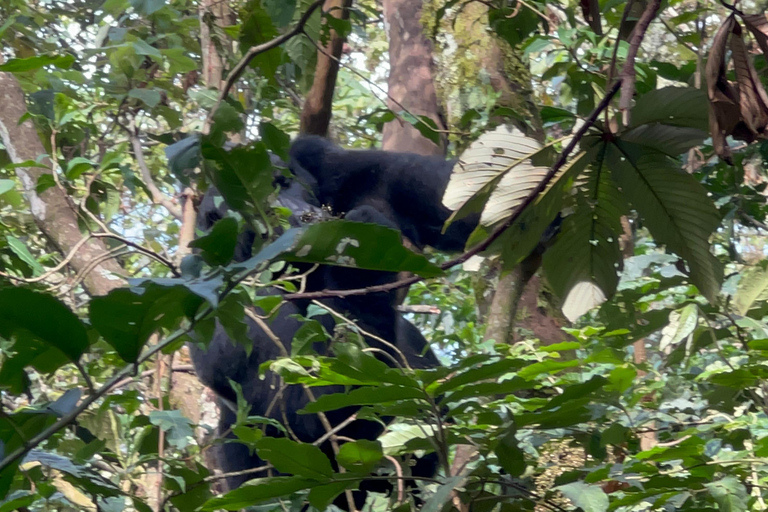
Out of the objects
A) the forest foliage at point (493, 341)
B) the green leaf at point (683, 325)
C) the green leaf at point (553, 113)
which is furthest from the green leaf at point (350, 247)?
the green leaf at point (683, 325)

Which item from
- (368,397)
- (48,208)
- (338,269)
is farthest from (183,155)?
(48,208)

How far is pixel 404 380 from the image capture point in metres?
0.88

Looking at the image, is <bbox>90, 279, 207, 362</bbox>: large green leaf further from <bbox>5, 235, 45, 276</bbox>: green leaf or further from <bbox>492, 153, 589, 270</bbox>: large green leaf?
<bbox>5, 235, 45, 276</bbox>: green leaf

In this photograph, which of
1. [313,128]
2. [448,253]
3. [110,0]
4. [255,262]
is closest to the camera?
[255,262]

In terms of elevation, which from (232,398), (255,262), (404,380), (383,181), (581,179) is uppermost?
(383,181)

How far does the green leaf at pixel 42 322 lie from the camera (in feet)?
2.17

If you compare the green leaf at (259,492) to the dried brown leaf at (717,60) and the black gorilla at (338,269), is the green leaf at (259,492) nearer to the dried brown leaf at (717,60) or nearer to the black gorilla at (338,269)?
the dried brown leaf at (717,60)

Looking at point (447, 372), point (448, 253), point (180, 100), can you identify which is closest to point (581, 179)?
point (447, 372)

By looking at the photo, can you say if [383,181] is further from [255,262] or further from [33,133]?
[255,262]

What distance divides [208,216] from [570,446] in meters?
1.48

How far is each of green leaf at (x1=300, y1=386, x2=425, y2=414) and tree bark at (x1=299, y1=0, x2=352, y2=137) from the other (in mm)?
1034

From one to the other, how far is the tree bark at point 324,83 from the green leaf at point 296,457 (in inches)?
41.7

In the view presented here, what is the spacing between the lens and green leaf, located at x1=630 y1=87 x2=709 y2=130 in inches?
37.1

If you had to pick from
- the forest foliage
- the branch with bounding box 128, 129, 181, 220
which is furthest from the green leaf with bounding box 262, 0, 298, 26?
the branch with bounding box 128, 129, 181, 220
